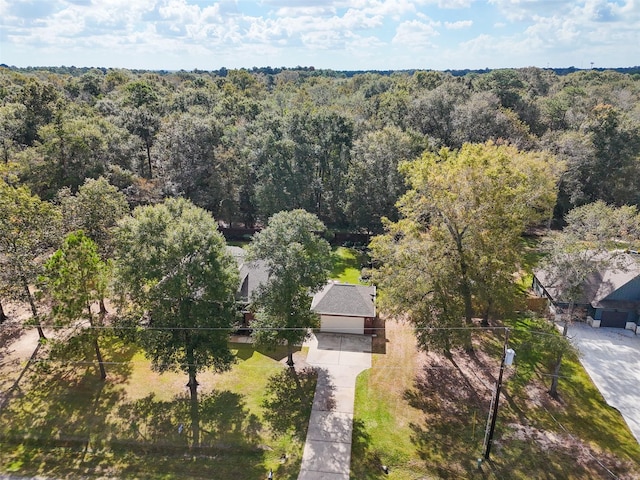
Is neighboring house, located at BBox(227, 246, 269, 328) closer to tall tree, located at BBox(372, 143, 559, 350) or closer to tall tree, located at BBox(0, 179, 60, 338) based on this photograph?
tall tree, located at BBox(372, 143, 559, 350)

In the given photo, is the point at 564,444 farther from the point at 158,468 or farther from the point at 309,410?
the point at 158,468

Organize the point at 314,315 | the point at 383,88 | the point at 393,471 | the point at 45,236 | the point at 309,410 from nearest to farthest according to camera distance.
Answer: the point at 393,471, the point at 309,410, the point at 314,315, the point at 45,236, the point at 383,88

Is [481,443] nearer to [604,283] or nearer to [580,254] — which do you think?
[580,254]

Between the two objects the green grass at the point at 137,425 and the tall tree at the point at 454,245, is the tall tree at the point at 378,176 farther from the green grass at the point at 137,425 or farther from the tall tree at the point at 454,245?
the green grass at the point at 137,425

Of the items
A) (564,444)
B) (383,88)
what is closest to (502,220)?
(564,444)

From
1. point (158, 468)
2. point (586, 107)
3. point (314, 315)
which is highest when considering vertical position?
point (586, 107)

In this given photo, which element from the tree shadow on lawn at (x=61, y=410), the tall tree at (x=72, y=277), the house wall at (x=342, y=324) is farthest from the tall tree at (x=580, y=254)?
the tall tree at (x=72, y=277)
